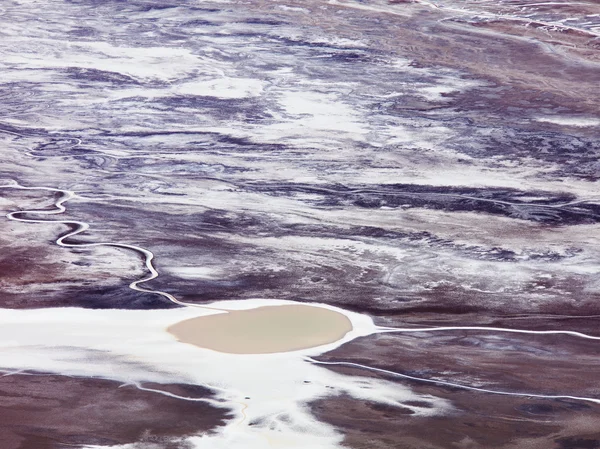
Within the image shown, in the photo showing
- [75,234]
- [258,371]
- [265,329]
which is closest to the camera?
[258,371]

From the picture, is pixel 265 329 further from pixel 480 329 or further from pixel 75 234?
pixel 75 234

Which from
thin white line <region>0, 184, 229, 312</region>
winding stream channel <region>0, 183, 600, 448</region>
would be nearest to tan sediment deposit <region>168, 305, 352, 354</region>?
winding stream channel <region>0, 183, 600, 448</region>

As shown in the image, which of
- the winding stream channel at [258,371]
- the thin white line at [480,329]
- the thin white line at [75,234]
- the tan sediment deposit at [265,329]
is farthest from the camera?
the thin white line at [75,234]

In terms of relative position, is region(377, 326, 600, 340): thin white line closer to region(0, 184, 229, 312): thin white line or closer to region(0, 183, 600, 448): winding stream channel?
region(0, 183, 600, 448): winding stream channel

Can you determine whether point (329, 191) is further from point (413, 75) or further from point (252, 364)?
point (413, 75)

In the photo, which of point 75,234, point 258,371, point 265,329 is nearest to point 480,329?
point 265,329

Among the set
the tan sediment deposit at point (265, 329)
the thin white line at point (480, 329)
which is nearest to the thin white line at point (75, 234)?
the tan sediment deposit at point (265, 329)

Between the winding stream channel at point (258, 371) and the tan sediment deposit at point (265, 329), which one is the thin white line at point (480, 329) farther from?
the tan sediment deposit at point (265, 329)

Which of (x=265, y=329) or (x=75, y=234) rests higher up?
(x=75, y=234)
